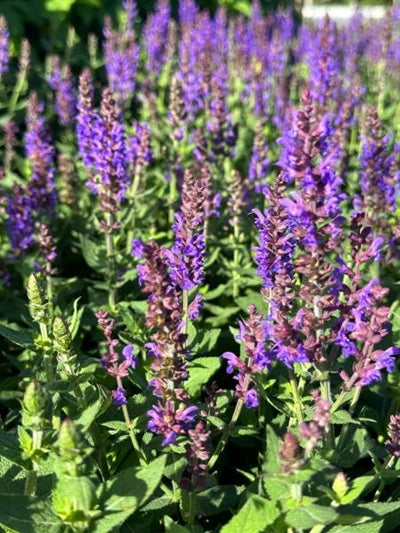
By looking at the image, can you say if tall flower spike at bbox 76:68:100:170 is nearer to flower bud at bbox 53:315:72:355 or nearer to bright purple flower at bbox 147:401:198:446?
flower bud at bbox 53:315:72:355

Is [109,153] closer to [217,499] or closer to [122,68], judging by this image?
[217,499]

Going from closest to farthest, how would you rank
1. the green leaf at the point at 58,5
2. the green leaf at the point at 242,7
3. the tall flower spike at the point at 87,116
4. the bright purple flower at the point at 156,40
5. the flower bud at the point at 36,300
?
the flower bud at the point at 36,300, the tall flower spike at the point at 87,116, the bright purple flower at the point at 156,40, the green leaf at the point at 58,5, the green leaf at the point at 242,7

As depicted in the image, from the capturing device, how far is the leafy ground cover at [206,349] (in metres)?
2.64

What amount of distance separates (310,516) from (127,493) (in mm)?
746

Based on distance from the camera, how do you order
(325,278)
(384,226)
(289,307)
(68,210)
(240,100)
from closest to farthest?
(325,278) < (289,307) < (384,226) < (68,210) < (240,100)

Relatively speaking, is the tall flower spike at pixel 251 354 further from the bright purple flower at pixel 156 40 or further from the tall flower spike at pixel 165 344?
→ the bright purple flower at pixel 156 40

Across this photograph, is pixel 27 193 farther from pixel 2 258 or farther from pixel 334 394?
pixel 334 394

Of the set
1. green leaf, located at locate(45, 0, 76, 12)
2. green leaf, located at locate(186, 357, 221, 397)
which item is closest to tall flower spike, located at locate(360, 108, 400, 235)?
green leaf, located at locate(186, 357, 221, 397)

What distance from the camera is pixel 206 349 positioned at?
386 cm

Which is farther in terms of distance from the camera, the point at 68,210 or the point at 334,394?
the point at 68,210

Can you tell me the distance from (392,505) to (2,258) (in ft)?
12.6

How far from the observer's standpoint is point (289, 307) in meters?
3.06

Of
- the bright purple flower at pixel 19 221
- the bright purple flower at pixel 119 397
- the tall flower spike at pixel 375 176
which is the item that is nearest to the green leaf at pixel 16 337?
the bright purple flower at pixel 119 397

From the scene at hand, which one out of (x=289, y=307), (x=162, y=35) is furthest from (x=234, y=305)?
(x=162, y=35)
